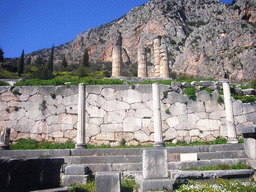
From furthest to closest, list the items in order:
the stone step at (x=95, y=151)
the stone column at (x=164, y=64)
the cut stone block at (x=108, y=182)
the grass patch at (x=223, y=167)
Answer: the stone column at (x=164, y=64), the stone step at (x=95, y=151), the grass patch at (x=223, y=167), the cut stone block at (x=108, y=182)

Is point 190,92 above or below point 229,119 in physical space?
above

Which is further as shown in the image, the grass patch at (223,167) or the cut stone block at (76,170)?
the grass patch at (223,167)

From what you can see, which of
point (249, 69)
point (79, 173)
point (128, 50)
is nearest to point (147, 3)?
point (128, 50)

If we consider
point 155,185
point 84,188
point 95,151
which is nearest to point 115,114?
point 95,151

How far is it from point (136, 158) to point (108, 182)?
3.06 metres

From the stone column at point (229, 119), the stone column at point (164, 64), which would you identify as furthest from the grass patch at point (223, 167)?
the stone column at point (164, 64)

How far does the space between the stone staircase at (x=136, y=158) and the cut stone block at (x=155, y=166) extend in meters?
1.44

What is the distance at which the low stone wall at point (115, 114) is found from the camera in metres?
11.2

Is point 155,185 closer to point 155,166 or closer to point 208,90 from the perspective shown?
point 155,166

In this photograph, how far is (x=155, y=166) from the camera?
18.3ft

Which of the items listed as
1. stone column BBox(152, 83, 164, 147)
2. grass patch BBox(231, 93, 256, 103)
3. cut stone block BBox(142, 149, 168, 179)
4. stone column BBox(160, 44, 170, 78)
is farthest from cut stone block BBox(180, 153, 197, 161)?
stone column BBox(160, 44, 170, 78)

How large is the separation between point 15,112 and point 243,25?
5531 centimetres

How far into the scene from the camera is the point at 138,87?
38.9ft

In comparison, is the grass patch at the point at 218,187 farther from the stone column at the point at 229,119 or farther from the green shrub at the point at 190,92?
the green shrub at the point at 190,92
